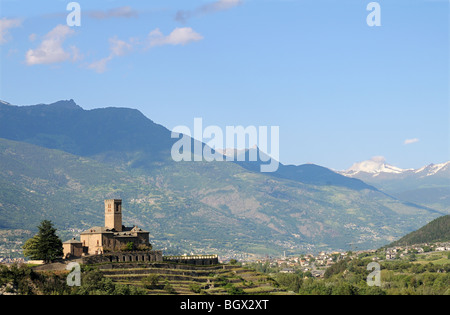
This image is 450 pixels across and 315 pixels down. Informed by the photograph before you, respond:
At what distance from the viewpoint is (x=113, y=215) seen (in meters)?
183

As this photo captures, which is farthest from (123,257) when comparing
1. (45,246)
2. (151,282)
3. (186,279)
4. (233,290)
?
(233,290)

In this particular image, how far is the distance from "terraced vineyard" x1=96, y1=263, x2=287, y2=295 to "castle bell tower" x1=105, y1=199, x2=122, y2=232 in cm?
1607

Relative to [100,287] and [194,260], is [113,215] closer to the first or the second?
[194,260]

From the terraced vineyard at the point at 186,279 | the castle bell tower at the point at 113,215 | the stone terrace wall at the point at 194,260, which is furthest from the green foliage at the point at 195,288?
the castle bell tower at the point at 113,215

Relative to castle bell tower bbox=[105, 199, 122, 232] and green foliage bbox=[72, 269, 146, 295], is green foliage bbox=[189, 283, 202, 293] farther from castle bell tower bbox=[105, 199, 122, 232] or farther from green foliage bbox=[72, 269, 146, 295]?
castle bell tower bbox=[105, 199, 122, 232]

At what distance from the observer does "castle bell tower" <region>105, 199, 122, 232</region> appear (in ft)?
597

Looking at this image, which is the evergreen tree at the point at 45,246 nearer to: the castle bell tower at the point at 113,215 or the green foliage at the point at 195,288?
the castle bell tower at the point at 113,215

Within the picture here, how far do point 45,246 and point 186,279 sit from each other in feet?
83.9
